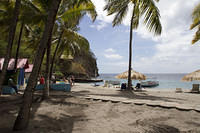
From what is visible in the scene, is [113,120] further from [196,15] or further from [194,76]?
[194,76]

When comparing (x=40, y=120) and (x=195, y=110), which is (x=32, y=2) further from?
(x=195, y=110)

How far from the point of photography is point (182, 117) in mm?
5602

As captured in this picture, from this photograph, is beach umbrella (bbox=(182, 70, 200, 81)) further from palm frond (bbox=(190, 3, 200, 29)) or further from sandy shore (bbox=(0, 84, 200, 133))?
sandy shore (bbox=(0, 84, 200, 133))

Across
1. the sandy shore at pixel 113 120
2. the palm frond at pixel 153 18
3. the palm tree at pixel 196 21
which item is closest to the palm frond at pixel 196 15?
the palm tree at pixel 196 21

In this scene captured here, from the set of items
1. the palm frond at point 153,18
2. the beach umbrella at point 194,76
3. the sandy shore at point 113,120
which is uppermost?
the palm frond at point 153,18

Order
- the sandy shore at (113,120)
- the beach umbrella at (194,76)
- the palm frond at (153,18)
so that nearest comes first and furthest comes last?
1. the sandy shore at (113,120)
2. the palm frond at (153,18)
3. the beach umbrella at (194,76)

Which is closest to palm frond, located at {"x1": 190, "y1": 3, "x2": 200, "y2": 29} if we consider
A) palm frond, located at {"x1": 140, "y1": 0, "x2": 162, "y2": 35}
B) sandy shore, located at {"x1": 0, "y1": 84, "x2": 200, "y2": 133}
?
palm frond, located at {"x1": 140, "y1": 0, "x2": 162, "y2": 35}

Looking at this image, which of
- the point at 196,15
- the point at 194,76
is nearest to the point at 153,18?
the point at 196,15

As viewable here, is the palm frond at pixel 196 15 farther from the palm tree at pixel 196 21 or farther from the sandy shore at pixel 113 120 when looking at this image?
the sandy shore at pixel 113 120

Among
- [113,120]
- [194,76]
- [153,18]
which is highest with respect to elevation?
[153,18]

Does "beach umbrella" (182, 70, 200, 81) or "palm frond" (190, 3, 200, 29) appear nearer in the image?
"palm frond" (190, 3, 200, 29)

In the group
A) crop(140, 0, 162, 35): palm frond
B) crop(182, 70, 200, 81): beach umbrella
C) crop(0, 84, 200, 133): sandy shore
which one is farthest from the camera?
crop(182, 70, 200, 81): beach umbrella

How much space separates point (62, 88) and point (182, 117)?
10009mm

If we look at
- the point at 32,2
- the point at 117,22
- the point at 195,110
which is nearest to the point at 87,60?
the point at 117,22
